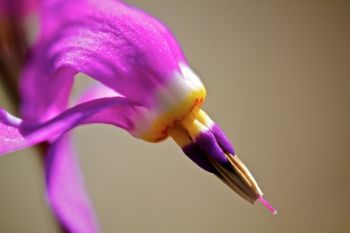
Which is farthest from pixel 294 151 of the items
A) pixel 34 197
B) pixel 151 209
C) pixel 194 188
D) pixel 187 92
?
pixel 187 92

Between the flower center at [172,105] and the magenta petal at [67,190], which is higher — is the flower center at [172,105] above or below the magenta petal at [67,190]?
above

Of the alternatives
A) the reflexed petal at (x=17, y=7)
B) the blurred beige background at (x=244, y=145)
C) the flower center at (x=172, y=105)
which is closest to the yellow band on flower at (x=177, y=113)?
the flower center at (x=172, y=105)

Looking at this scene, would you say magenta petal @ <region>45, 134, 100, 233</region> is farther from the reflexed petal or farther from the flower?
the reflexed petal

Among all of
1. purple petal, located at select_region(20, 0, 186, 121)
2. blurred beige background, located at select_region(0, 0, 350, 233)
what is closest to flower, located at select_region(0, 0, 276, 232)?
purple petal, located at select_region(20, 0, 186, 121)

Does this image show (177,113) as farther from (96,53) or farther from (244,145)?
(244,145)

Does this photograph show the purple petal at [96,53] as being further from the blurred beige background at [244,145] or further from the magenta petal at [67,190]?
the blurred beige background at [244,145]

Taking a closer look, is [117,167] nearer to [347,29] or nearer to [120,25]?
[347,29]

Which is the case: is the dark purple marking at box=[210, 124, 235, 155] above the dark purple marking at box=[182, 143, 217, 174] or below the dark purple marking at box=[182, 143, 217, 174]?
above

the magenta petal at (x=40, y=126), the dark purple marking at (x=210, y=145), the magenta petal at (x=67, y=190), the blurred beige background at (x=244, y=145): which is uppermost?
the dark purple marking at (x=210, y=145)
